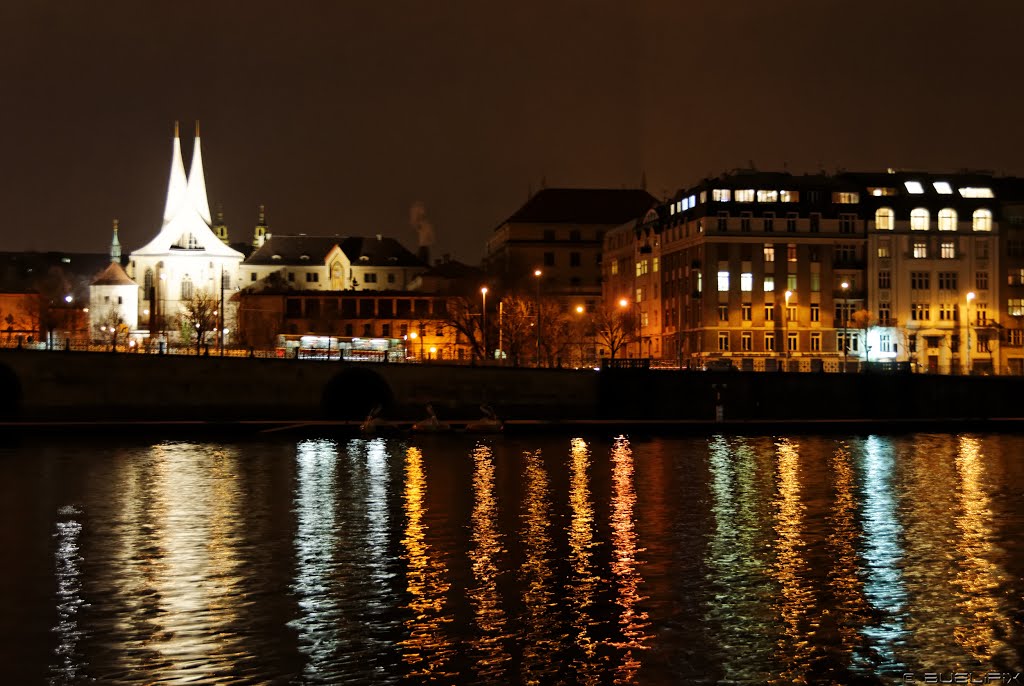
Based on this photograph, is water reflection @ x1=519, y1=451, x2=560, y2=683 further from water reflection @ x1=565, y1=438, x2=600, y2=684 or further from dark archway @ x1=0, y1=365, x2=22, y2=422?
dark archway @ x1=0, y1=365, x2=22, y2=422

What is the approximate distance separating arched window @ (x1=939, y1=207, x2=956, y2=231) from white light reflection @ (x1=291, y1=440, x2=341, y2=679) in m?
77.8

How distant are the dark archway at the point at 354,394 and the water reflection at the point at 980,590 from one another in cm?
5961

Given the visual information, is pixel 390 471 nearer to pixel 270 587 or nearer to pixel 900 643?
pixel 270 587

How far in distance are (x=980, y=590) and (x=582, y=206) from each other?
157m

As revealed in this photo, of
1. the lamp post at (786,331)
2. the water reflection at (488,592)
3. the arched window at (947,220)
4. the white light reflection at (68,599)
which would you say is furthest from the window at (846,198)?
the white light reflection at (68,599)

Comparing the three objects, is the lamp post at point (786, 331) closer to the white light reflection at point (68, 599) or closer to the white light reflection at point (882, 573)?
the white light reflection at point (882, 573)

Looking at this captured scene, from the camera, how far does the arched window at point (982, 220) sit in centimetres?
12838

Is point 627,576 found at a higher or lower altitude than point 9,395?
lower

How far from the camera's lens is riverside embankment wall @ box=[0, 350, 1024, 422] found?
99.9m

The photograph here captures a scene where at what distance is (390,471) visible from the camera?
65375 mm

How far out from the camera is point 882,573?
122 feet

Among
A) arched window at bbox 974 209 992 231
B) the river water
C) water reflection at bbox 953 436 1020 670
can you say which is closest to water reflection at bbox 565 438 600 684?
the river water

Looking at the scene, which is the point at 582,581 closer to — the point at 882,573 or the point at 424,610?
the point at 424,610

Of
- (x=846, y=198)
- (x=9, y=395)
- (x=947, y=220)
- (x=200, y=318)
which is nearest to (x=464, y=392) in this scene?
(x=9, y=395)
